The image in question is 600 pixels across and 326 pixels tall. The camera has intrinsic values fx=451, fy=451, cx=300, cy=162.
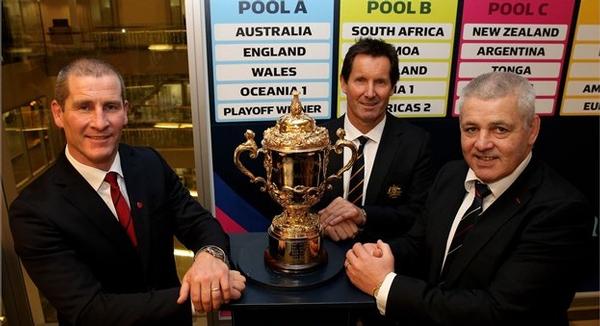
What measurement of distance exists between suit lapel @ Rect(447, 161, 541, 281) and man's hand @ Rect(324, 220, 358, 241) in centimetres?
45

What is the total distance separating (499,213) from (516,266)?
0.18m

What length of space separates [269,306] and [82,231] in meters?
0.68

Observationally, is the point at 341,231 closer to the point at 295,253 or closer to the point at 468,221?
the point at 295,253

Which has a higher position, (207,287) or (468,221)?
(468,221)

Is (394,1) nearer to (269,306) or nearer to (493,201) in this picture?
(493,201)

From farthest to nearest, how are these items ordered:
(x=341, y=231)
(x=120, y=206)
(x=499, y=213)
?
(x=341, y=231) → (x=120, y=206) → (x=499, y=213)

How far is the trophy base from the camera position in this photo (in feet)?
4.98

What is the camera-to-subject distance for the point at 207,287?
138cm

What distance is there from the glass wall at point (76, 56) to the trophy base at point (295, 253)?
137 centimetres

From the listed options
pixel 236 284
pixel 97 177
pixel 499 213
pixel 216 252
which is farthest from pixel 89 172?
pixel 499 213

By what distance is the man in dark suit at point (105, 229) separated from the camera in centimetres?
141

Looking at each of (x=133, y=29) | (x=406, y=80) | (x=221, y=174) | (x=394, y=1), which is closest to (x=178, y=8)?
(x=133, y=29)

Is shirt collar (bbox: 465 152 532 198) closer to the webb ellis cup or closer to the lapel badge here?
the webb ellis cup

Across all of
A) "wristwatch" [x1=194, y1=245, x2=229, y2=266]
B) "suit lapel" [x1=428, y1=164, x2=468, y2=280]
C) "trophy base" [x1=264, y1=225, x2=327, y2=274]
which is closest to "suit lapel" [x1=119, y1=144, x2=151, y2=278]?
"wristwatch" [x1=194, y1=245, x2=229, y2=266]
